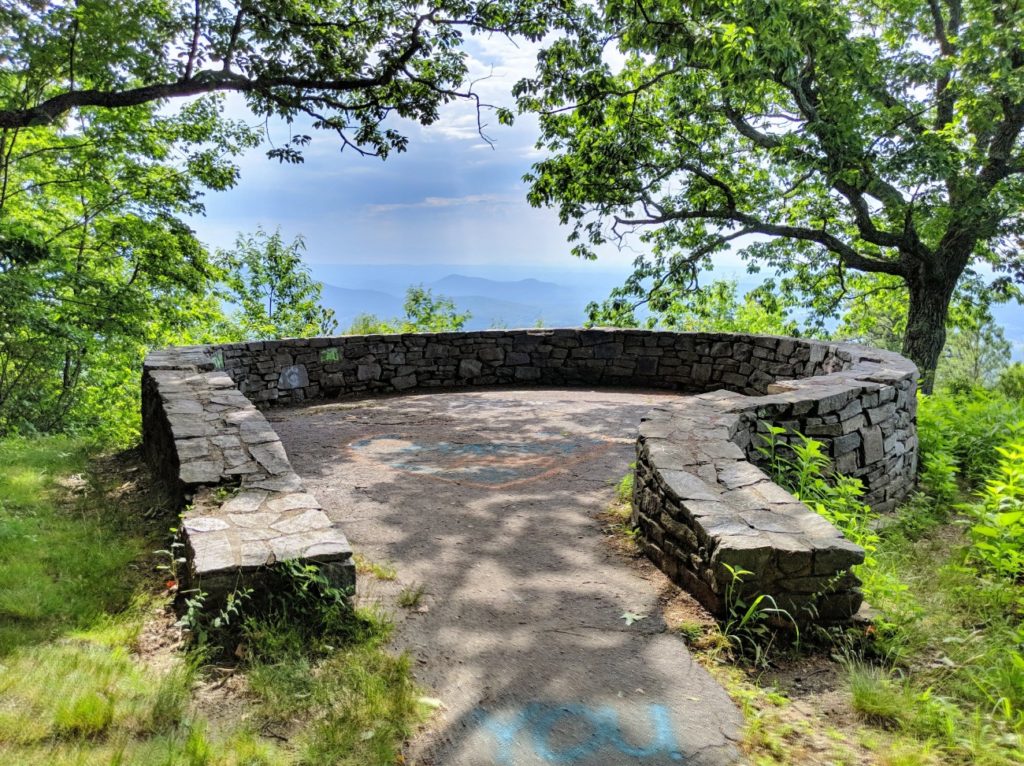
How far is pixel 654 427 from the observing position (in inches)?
181

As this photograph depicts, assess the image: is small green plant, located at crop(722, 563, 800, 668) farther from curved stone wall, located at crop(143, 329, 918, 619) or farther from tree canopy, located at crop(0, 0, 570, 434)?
tree canopy, located at crop(0, 0, 570, 434)

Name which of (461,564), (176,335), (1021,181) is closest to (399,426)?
(461,564)

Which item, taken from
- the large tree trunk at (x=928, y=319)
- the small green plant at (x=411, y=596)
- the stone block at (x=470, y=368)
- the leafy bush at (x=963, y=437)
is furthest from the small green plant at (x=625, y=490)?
the large tree trunk at (x=928, y=319)

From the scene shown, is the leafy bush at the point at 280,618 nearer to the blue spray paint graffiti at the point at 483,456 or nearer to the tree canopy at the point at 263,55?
the blue spray paint graffiti at the point at 483,456

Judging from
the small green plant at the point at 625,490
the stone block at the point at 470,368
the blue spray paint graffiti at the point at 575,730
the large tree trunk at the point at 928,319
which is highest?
the large tree trunk at the point at 928,319

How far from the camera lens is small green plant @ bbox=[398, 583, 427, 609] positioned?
317 cm

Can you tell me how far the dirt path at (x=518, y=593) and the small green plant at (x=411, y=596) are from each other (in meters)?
0.04

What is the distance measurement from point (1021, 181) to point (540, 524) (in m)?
10.9

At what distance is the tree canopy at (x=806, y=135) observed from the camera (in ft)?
27.8

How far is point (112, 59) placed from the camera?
7.44 m

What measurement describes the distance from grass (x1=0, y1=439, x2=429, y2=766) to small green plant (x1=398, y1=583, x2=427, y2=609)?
0.24 metres

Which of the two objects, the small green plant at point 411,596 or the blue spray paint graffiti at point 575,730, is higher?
the blue spray paint graffiti at point 575,730

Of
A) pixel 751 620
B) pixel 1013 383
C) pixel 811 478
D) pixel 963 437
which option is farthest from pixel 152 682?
pixel 1013 383

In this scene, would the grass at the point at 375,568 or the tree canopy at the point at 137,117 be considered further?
the tree canopy at the point at 137,117
